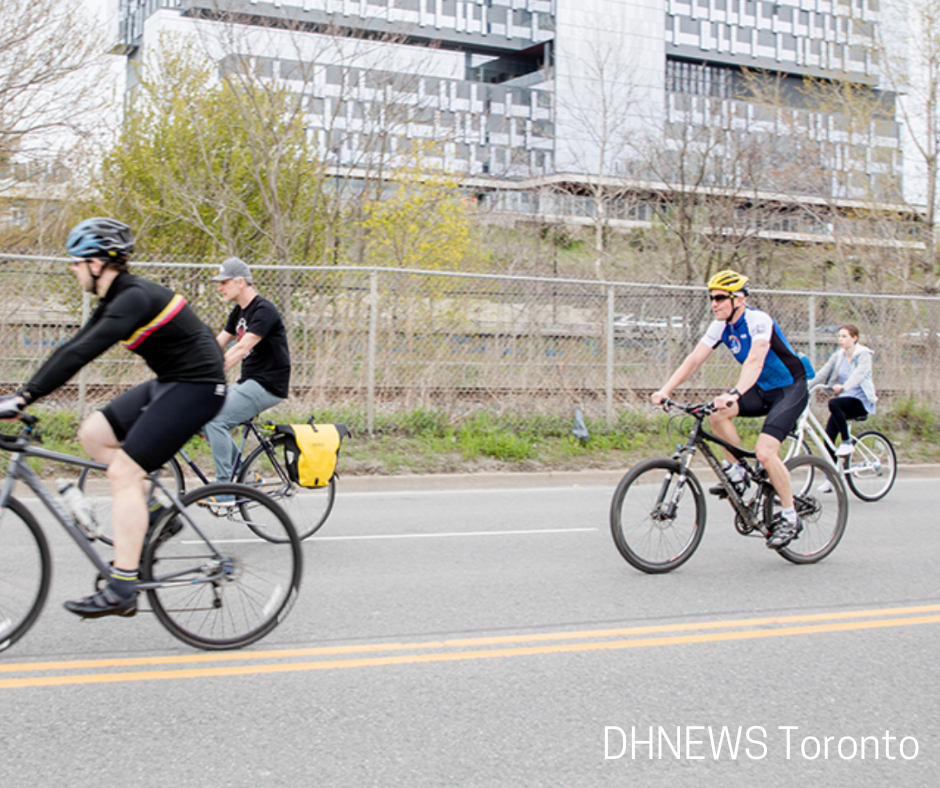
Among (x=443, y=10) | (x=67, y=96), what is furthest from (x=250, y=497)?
(x=443, y=10)

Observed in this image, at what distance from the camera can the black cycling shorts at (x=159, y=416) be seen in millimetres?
4398

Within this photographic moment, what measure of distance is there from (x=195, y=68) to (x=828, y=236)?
19.1m

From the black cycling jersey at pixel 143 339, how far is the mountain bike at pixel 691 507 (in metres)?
3.01

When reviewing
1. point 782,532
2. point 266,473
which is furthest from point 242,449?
point 782,532

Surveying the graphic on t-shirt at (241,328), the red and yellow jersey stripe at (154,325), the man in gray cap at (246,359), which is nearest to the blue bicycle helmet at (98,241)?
the red and yellow jersey stripe at (154,325)

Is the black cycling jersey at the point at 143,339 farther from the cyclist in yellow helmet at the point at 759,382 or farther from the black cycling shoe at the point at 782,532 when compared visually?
the black cycling shoe at the point at 782,532

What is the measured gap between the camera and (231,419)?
7.12 m

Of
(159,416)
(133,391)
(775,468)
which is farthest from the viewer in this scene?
(775,468)

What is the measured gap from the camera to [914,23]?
67.7 feet

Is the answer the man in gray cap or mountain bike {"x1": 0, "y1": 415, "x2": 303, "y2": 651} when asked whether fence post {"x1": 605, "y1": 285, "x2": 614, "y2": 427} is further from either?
mountain bike {"x1": 0, "y1": 415, "x2": 303, "y2": 651}

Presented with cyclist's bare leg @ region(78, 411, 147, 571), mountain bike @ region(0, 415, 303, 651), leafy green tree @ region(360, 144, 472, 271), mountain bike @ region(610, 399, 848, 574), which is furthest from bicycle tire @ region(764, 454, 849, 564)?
leafy green tree @ region(360, 144, 472, 271)

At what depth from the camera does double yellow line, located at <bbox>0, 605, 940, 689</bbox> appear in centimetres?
430

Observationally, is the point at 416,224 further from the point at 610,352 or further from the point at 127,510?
the point at 127,510

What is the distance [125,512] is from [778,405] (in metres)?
4.64
